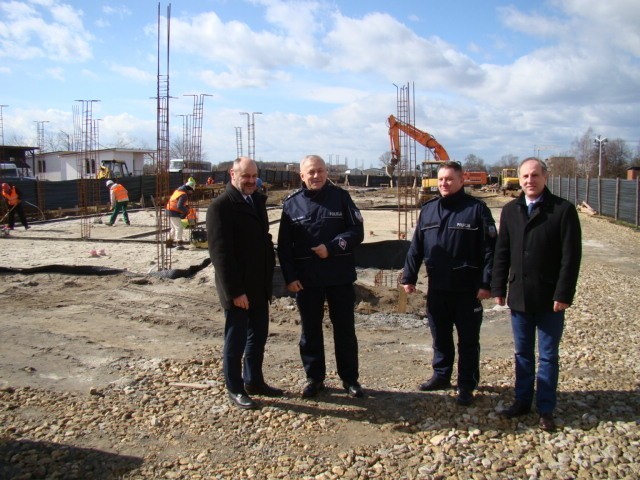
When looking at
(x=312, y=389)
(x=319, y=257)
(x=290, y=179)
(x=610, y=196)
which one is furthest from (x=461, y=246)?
(x=290, y=179)

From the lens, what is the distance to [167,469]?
3.19 m

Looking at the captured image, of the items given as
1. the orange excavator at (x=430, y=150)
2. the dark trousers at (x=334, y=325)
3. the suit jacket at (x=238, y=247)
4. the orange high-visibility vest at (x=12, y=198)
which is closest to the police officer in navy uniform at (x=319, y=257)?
the dark trousers at (x=334, y=325)

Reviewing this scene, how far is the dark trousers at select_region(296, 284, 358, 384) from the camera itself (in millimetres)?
4062

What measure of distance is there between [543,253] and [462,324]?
788mm

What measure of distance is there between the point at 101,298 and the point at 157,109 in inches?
126

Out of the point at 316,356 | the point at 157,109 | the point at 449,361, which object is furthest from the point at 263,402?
the point at 157,109

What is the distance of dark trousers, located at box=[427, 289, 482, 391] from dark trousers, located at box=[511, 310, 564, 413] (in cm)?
32

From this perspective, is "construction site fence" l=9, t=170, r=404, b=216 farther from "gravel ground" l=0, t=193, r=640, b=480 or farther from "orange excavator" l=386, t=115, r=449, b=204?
"gravel ground" l=0, t=193, r=640, b=480

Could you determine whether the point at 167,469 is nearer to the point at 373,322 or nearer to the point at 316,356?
the point at 316,356

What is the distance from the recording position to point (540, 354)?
3.63 metres

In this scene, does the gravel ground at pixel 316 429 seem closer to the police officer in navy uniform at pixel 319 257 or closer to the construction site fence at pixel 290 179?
the police officer in navy uniform at pixel 319 257

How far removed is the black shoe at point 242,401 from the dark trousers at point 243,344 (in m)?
0.03

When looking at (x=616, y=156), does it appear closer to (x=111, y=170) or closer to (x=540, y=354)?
(x=111, y=170)

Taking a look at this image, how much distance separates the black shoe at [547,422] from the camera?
11.7ft
